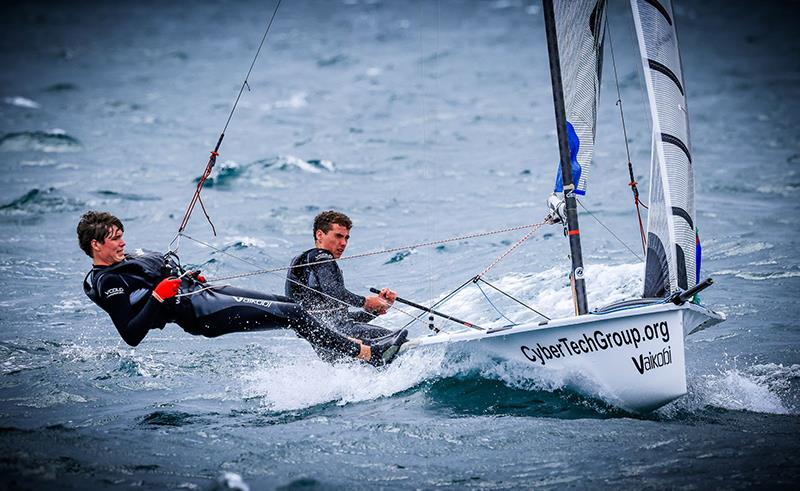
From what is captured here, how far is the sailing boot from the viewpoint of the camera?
221 inches

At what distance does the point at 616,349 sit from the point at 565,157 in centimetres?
119

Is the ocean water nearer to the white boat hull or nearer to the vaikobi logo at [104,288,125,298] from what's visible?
the white boat hull

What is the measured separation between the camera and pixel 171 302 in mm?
5664

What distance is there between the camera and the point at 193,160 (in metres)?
13.9

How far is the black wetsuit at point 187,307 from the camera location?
18.2 ft

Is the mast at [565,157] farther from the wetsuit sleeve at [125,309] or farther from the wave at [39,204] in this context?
the wave at [39,204]

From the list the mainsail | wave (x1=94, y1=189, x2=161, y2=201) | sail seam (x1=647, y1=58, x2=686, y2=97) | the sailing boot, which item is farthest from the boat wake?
wave (x1=94, y1=189, x2=161, y2=201)

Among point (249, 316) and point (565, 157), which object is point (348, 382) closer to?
point (249, 316)

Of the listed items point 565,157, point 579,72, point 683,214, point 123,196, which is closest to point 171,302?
point 565,157

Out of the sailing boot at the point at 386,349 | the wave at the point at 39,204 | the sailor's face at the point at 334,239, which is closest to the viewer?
the sailing boot at the point at 386,349

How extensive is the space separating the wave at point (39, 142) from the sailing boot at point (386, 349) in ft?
32.7

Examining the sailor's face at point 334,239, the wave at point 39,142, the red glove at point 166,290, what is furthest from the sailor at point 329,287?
the wave at point 39,142

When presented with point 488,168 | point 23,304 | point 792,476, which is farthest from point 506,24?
point 792,476

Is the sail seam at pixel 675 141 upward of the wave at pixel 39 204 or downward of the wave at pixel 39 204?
upward
